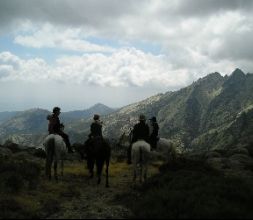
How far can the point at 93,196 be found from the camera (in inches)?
794

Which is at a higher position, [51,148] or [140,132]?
[140,132]

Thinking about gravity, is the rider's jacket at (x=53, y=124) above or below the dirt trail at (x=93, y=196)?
above

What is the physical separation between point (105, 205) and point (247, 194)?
227 inches

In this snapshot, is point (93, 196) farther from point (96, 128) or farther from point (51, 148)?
point (96, 128)

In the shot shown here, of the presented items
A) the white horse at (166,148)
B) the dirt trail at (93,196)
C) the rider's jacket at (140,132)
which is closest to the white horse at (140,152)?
the rider's jacket at (140,132)

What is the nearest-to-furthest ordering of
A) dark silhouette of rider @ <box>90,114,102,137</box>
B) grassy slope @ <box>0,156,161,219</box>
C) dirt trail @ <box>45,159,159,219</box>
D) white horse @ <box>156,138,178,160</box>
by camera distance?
grassy slope @ <box>0,156,161,219</box>, dirt trail @ <box>45,159,159,219</box>, dark silhouette of rider @ <box>90,114,102,137</box>, white horse @ <box>156,138,178,160</box>

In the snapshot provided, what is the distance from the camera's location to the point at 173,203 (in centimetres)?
1368

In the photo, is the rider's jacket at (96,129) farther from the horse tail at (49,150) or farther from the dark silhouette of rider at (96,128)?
the horse tail at (49,150)

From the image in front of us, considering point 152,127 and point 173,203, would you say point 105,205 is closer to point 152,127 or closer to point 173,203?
point 173,203

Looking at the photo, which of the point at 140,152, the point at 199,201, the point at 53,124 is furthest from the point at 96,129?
the point at 199,201

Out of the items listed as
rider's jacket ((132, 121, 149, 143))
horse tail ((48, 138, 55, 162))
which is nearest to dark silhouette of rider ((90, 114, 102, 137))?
rider's jacket ((132, 121, 149, 143))

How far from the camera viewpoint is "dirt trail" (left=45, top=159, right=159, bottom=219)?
579 inches

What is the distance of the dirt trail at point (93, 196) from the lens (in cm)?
1470

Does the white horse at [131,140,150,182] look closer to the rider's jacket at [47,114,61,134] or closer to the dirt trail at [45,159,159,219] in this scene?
the dirt trail at [45,159,159,219]
